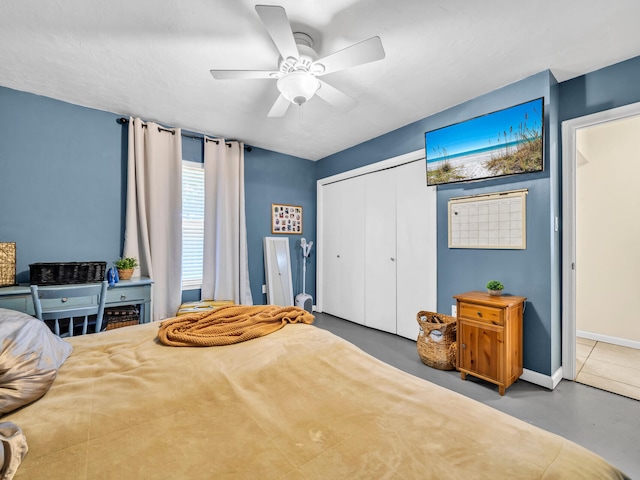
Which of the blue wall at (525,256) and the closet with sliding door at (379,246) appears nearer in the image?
the blue wall at (525,256)

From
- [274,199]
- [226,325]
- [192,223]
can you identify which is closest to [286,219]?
[274,199]

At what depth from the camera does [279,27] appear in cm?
158

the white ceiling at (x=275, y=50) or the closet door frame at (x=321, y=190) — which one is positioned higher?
the white ceiling at (x=275, y=50)

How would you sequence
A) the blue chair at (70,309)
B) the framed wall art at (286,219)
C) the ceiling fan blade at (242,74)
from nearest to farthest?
the blue chair at (70,309), the ceiling fan blade at (242,74), the framed wall art at (286,219)

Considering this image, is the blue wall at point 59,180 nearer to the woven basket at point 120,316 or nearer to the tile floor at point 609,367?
the woven basket at point 120,316

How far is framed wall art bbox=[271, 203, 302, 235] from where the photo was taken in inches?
173

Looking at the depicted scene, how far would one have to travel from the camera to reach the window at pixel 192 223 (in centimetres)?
359

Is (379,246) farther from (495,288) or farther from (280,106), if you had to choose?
(280,106)

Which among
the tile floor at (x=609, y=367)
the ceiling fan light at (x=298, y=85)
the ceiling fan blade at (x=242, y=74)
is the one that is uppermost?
the ceiling fan blade at (x=242, y=74)

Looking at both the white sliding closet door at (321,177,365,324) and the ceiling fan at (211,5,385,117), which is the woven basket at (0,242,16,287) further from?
the white sliding closet door at (321,177,365,324)

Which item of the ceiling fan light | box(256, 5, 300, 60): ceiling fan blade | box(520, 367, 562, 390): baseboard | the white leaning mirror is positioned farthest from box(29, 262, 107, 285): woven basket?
box(520, 367, 562, 390): baseboard

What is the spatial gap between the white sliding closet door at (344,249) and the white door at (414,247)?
67cm

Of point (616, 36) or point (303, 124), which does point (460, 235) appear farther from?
point (303, 124)

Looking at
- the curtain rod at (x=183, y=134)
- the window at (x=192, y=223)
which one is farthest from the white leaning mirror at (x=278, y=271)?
the curtain rod at (x=183, y=134)
